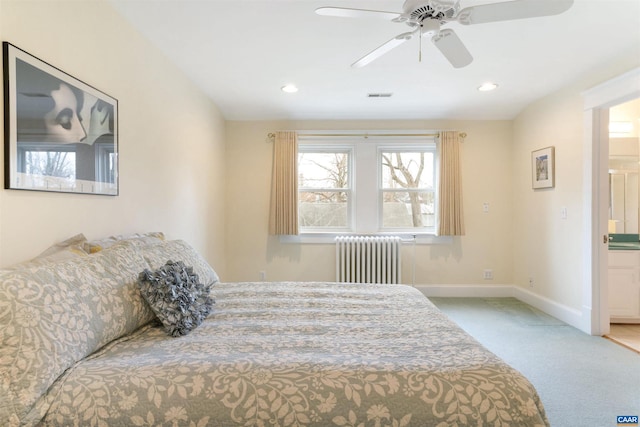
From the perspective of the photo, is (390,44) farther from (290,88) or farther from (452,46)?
(290,88)

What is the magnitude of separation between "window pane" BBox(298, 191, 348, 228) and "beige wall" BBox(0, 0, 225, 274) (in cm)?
121

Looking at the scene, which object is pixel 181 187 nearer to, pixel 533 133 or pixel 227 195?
pixel 227 195

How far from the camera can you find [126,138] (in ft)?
6.44

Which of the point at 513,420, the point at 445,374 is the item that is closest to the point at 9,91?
the point at 445,374

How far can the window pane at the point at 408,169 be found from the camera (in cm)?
405

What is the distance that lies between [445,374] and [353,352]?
0.32 metres

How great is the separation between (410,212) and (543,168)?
5.01 ft

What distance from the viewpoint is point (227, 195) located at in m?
3.96

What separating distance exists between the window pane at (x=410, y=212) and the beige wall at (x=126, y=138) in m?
2.26

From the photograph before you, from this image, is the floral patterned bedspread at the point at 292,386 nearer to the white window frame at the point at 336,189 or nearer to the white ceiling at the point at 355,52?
the white ceiling at the point at 355,52

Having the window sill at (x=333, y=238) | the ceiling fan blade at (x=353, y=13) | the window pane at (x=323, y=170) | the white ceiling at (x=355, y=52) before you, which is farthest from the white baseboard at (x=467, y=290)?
the ceiling fan blade at (x=353, y=13)

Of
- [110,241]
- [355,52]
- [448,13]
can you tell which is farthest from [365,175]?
[110,241]

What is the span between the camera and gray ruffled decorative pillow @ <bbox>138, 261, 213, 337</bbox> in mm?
1306

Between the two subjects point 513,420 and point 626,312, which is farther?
point 626,312
